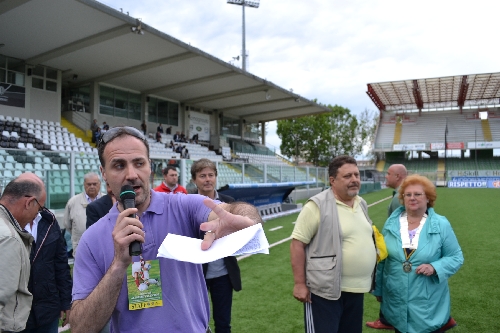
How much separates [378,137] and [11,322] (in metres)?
55.9

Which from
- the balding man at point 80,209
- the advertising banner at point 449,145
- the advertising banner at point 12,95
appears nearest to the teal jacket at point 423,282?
the balding man at point 80,209

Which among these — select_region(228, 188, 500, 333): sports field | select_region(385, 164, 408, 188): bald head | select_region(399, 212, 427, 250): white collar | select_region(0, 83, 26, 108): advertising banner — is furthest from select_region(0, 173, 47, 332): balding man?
select_region(0, 83, 26, 108): advertising banner

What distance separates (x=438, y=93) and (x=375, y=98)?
7.76m

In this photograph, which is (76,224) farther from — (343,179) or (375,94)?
(375,94)

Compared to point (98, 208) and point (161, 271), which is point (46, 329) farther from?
point (161, 271)

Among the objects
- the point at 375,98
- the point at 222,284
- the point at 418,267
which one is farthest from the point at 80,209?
the point at 375,98

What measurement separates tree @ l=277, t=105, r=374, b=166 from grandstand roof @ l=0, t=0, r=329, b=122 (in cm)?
2399

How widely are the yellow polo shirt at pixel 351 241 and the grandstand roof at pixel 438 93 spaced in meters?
45.2

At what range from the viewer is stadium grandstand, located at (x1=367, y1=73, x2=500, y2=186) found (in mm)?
44469

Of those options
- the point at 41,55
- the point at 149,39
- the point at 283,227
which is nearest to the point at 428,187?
the point at 283,227

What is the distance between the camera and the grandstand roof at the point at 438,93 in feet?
139

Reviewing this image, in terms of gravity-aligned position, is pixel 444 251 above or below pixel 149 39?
below

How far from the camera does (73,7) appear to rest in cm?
1291

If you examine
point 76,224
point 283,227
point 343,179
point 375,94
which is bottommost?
point 283,227
